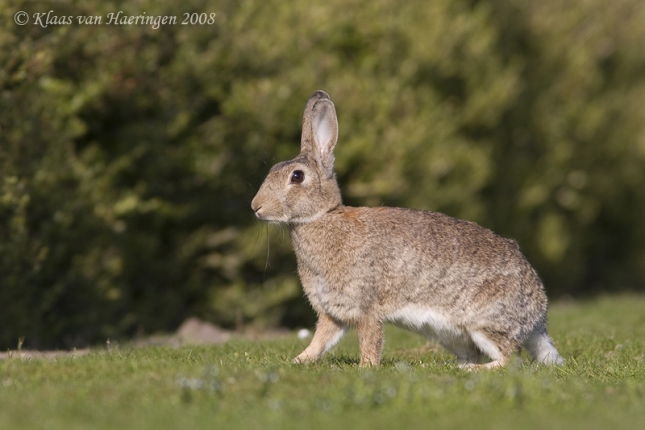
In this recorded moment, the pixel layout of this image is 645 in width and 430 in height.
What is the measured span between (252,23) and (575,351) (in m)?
6.40

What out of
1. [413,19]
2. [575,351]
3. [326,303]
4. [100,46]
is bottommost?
[575,351]

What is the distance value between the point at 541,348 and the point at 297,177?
8.64 ft

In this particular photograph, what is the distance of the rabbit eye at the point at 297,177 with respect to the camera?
812 centimetres

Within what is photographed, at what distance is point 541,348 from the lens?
8227mm

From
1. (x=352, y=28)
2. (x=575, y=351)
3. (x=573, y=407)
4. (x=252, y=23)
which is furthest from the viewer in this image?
(x=352, y=28)

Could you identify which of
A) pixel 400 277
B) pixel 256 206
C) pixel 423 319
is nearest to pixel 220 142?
pixel 256 206

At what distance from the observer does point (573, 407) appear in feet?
18.7

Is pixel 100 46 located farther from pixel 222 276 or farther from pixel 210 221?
pixel 222 276

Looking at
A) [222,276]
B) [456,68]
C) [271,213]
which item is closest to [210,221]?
[222,276]

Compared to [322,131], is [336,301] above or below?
below

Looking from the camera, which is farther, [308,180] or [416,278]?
[308,180]

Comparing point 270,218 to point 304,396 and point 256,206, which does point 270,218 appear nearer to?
point 256,206

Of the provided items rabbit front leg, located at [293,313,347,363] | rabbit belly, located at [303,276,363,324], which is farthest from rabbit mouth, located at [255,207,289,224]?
rabbit front leg, located at [293,313,347,363]

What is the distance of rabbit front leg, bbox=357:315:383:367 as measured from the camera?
7.62 metres
